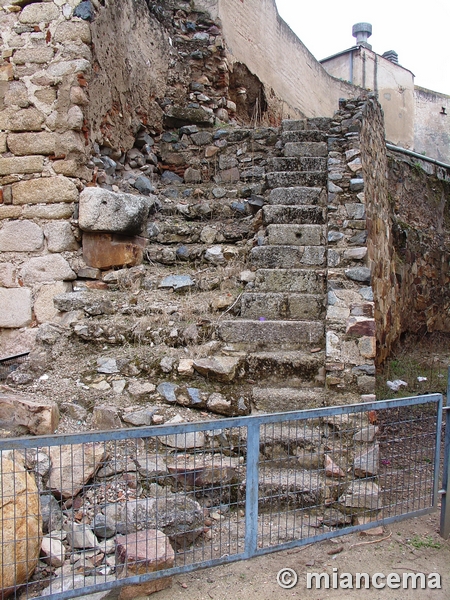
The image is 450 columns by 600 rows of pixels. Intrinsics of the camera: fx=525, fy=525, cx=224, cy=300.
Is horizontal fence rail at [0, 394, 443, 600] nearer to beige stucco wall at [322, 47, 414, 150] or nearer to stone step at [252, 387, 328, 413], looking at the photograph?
stone step at [252, 387, 328, 413]

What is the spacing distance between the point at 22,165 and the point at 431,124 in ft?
57.2

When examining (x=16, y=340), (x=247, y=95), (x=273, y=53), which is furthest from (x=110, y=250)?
(x=273, y=53)

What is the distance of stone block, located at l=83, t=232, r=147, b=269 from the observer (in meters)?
4.50

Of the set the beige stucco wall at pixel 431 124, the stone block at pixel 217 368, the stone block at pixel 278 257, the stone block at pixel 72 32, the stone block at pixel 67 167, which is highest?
the beige stucco wall at pixel 431 124

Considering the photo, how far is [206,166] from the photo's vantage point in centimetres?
618

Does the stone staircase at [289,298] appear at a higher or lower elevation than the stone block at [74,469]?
higher

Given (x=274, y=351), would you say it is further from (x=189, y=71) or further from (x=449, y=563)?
(x=189, y=71)

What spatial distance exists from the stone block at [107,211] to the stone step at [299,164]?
1.53 m

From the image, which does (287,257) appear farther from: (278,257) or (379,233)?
(379,233)

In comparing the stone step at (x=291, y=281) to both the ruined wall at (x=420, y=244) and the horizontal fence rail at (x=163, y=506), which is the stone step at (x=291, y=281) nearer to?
the horizontal fence rail at (x=163, y=506)

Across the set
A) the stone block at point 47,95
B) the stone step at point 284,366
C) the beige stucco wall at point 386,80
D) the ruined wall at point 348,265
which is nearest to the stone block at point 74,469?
the stone step at point 284,366

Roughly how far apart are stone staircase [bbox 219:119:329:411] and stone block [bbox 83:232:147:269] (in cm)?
113

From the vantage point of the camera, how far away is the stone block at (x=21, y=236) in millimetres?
4406

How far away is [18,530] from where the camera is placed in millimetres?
2107
